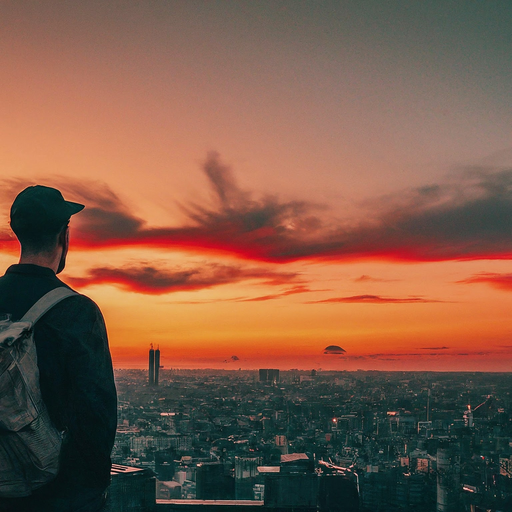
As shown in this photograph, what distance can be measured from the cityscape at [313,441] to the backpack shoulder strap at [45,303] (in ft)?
4.94

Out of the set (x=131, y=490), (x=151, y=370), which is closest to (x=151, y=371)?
(x=151, y=370)

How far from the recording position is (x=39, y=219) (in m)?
1.63

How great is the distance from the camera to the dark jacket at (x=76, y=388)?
1.48 metres

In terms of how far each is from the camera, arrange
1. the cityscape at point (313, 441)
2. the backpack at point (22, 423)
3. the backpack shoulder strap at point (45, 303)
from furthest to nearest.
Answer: the cityscape at point (313, 441)
the backpack shoulder strap at point (45, 303)
the backpack at point (22, 423)

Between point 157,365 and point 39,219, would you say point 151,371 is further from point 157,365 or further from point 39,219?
point 39,219

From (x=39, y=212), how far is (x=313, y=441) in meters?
10.5

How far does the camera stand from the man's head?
1.63 meters

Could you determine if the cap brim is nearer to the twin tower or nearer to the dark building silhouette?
the dark building silhouette

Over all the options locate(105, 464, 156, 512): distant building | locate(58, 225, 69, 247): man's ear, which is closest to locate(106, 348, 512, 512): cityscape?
locate(105, 464, 156, 512): distant building

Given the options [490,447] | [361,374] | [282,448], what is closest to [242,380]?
[361,374]

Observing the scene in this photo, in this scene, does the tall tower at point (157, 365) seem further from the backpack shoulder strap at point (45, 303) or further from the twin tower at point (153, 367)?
the backpack shoulder strap at point (45, 303)

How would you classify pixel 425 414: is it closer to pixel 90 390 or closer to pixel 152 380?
pixel 152 380

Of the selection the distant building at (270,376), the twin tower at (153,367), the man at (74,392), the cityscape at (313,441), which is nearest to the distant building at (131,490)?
the cityscape at (313,441)

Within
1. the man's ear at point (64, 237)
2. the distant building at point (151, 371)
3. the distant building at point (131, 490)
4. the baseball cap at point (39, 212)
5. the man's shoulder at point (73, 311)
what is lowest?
the distant building at point (131, 490)
